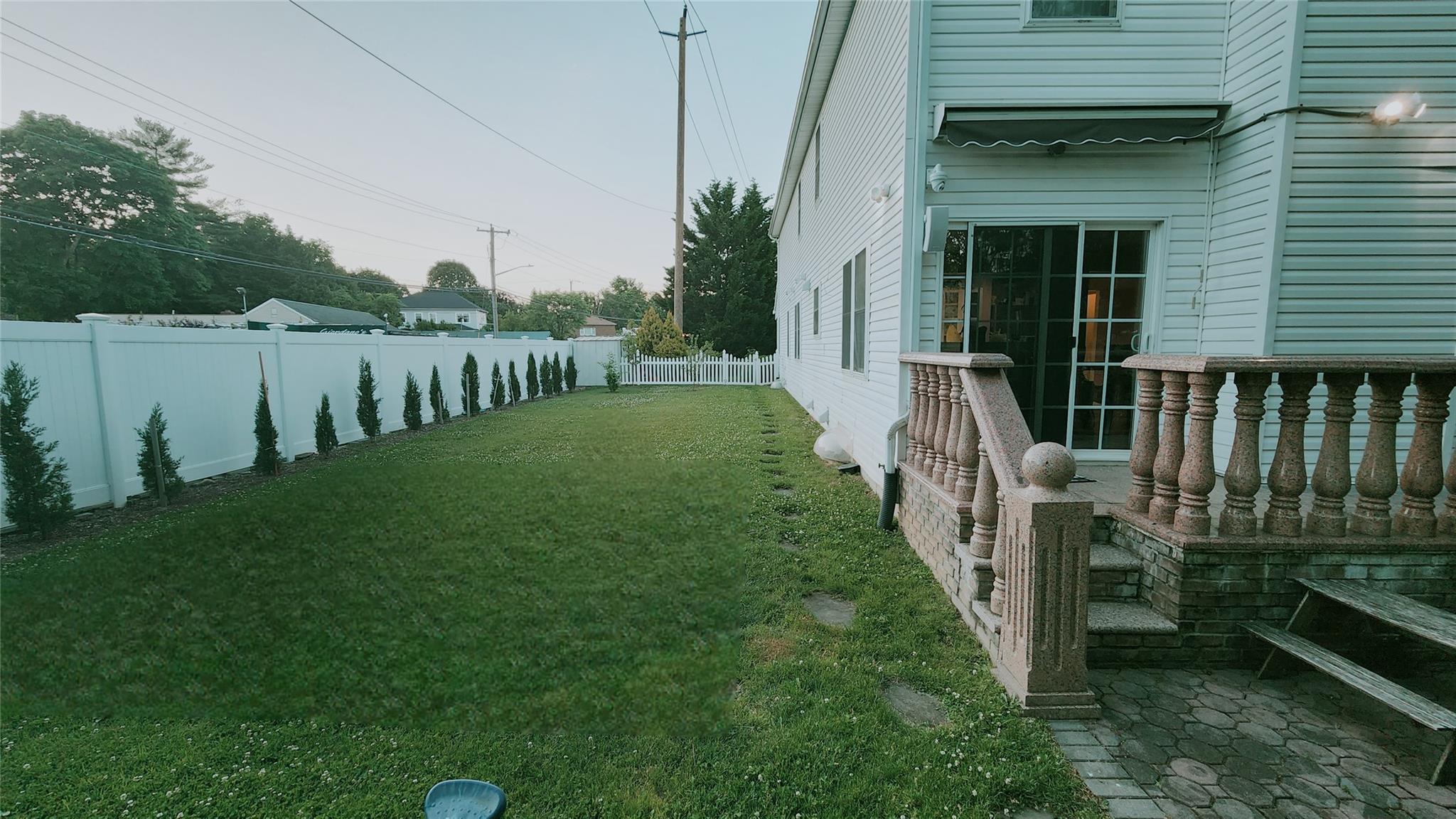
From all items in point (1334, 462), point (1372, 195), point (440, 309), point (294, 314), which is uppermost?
point (440, 309)

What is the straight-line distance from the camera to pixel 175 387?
6.14m

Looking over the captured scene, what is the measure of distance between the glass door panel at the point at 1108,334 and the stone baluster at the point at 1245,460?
2176 mm

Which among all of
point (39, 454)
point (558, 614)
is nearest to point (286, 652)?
point (558, 614)

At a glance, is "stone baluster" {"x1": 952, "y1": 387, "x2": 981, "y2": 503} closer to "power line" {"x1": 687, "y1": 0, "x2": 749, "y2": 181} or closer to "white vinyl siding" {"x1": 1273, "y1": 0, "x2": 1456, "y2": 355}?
"white vinyl siding" {"x1": 1273, "y1": 0, "x2": 1456, "y2": 355}

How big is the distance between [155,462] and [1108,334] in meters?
8.85

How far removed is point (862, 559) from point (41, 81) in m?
22.6

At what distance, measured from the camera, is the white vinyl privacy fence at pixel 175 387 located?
5070 mm

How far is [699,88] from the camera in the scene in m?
21.4

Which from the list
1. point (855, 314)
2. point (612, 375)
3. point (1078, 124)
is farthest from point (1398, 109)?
point (612, 375)

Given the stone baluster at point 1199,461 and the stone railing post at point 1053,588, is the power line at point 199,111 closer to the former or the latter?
the stone railing post at point 1053,588

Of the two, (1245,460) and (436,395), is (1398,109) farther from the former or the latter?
(436,395)

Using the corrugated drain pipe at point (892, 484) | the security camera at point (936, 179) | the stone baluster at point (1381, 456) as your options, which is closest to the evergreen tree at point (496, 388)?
the corrugated drain pipe at point (892, 484)

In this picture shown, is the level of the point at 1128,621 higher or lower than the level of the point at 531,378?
lower

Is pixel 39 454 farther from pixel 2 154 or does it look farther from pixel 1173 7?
pixel 2 154
